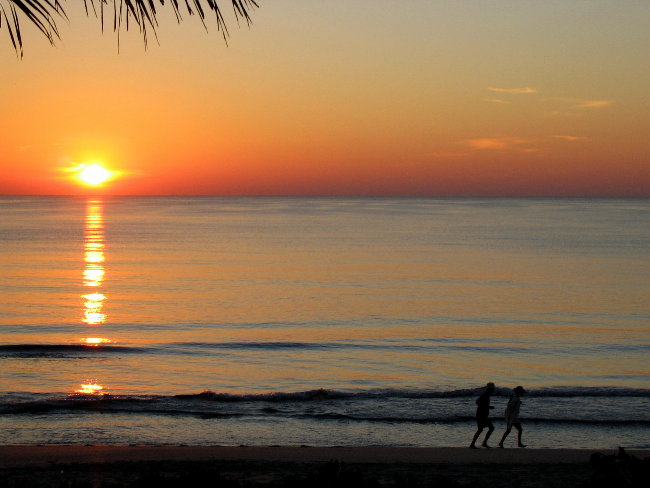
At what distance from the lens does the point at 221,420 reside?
19.2 m

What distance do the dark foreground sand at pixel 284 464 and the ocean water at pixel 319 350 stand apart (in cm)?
157

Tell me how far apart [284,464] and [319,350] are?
15.3 m

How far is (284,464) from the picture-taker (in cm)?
1422

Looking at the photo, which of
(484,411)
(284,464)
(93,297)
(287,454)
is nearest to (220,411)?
(287,454)

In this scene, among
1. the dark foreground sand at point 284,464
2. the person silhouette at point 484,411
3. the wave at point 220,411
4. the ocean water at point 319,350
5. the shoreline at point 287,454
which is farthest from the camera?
A: the wave at point 220,411

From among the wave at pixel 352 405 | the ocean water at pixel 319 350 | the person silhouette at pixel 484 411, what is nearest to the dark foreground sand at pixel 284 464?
the person silhouette at pixel 484 411

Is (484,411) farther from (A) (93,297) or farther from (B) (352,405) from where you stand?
(A) (93,297)

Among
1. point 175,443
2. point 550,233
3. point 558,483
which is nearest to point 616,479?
point 558,483

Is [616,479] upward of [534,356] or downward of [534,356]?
upward

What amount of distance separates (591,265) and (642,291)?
17.2 m

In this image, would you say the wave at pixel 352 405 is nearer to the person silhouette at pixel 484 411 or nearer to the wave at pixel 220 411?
the wave at pixel 220 411

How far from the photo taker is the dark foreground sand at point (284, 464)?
12.6 meters

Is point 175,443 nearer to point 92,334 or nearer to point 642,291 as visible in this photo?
point 92,334

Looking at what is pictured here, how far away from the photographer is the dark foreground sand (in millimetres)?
12625
